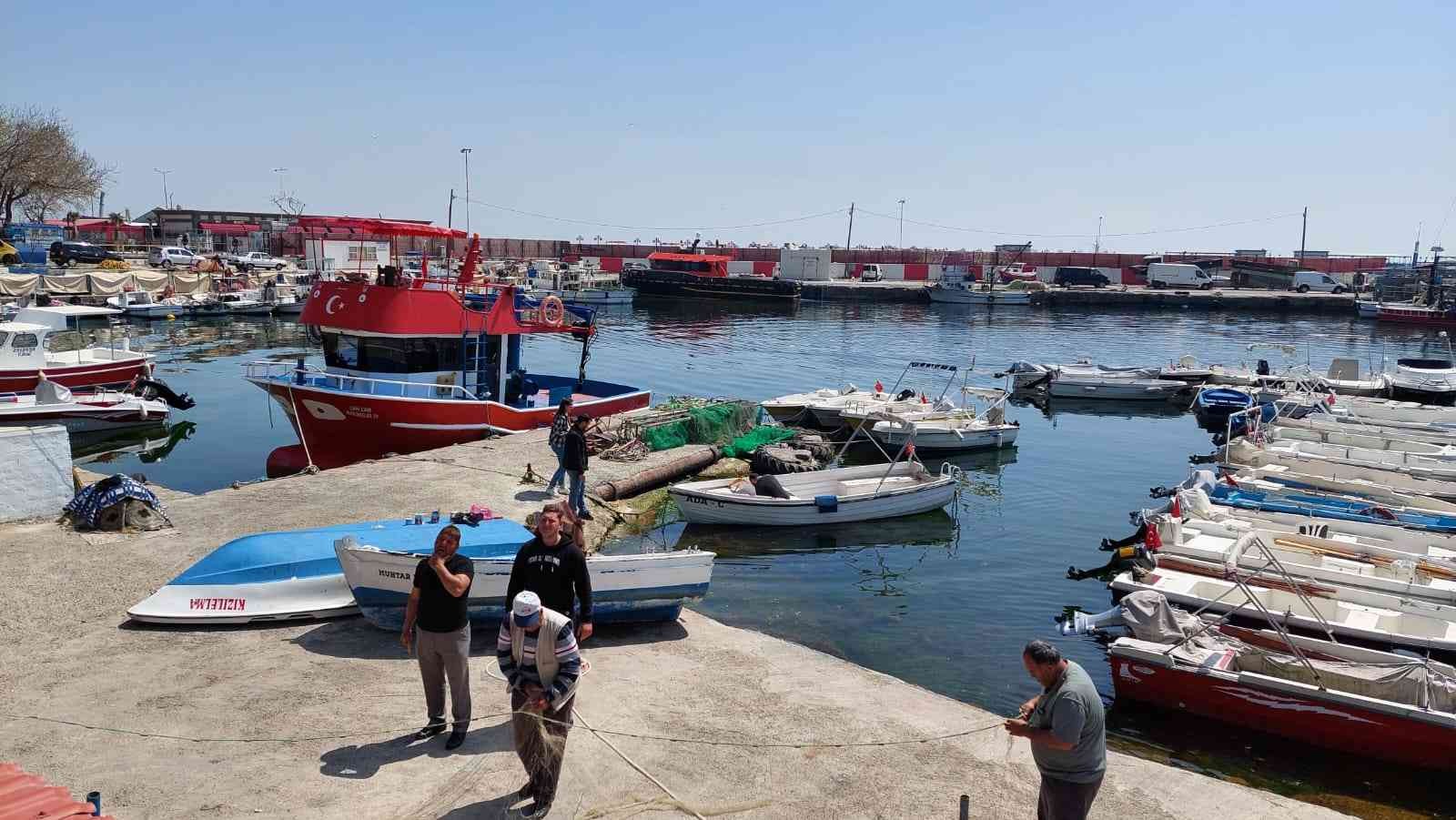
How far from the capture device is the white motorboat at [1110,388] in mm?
37156

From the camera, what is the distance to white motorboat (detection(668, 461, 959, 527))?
17.7 metres

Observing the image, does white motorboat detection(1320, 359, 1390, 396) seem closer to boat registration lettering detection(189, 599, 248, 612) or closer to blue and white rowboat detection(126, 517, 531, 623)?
blue and white rowboat detection(126, 517, 531, 623)

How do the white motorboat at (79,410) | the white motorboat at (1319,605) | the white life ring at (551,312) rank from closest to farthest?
1. the white motorboat at (1319,605)
2. the white life ring at (551,312)
3. the white motorboat at (79,410)

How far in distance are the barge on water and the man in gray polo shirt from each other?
261ft

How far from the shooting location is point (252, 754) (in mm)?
7035

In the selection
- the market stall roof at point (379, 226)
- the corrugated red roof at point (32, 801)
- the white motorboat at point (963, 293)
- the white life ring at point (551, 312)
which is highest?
the white motorboat at point (963, 293)

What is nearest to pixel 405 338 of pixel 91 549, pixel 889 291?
pixel 91 549

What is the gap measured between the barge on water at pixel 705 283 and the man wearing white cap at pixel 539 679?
79.1 m

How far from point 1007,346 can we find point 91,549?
53.2 metres

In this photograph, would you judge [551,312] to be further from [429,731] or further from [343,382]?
[429,731]

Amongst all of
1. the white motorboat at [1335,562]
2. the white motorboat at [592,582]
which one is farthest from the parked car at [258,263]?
the white motorboat at [1335,562]

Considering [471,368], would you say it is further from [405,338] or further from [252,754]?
[252,754]

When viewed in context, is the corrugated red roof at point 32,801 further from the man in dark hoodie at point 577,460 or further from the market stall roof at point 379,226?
the market stall roof at point 379,226

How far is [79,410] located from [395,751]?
77.4 feet
